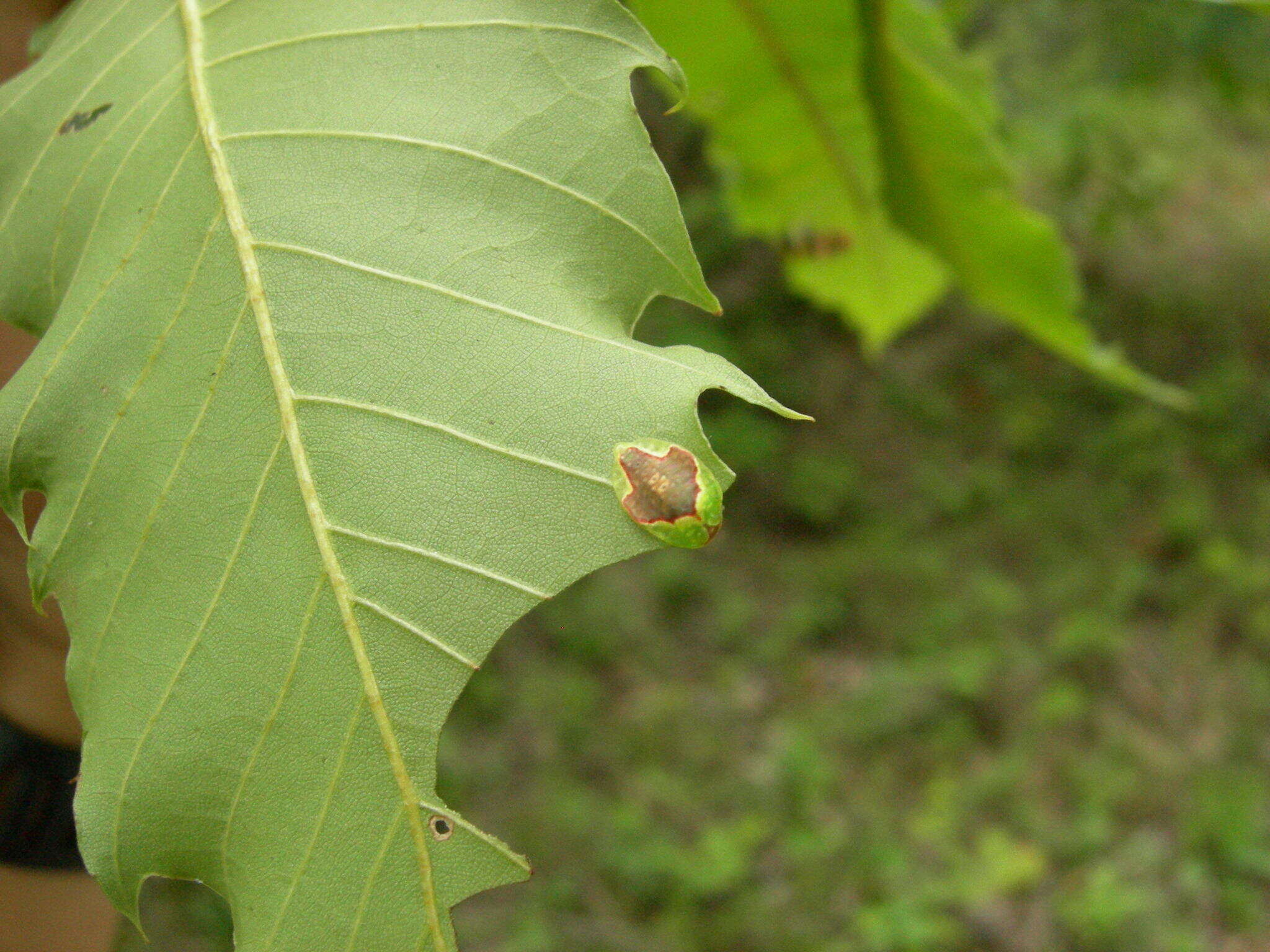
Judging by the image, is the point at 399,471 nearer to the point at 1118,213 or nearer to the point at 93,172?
the point at 93,172

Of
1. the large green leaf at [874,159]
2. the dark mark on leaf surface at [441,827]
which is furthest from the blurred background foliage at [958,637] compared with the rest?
the dark mark on leaf surface at [441,827]

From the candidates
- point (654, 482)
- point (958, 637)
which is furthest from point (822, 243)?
point (958, 637)

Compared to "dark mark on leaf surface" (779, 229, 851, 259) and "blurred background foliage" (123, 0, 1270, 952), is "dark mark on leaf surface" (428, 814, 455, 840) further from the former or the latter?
"blurred background foliage" (123, 0, 1270, 952)

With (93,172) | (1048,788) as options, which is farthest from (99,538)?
(1048,788)

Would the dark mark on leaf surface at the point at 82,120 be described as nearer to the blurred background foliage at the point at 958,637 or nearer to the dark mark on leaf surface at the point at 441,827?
the dark mark on leaf surface at the point at 441,827

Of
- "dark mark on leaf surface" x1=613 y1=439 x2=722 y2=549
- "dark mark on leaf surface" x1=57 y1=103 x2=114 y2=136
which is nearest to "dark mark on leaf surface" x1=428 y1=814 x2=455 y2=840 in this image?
"dark mark on leaf surface" x1=613 y1=439 x2=722 y2=549

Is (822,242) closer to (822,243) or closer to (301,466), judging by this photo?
(822,243)

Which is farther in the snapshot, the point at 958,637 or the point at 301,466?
the point at 958,637
